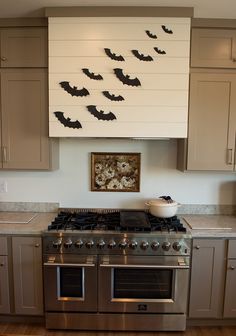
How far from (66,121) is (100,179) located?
733 mm

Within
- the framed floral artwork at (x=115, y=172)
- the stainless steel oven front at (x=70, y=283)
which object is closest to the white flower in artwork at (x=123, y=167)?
the framed floral artwork at (x=115, y=172)

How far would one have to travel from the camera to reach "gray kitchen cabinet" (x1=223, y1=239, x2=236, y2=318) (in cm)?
215

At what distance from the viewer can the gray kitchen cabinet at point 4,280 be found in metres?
2.15

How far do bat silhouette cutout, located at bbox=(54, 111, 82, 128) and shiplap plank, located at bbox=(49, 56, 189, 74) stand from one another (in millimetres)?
364

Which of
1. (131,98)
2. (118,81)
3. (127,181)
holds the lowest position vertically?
(127,181)

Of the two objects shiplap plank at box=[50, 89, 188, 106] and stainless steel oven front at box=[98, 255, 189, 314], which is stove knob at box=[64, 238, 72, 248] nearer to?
stainless steel oven front at box=[98, 255, 189, 314]

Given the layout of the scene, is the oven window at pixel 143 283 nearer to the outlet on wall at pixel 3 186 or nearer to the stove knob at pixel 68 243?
the stove knob at pixel 68 243

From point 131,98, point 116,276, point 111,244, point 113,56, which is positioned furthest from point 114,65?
point 116,276

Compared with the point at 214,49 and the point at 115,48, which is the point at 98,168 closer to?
the point at 115,48

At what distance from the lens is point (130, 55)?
2.16 metres

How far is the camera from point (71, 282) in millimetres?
2139

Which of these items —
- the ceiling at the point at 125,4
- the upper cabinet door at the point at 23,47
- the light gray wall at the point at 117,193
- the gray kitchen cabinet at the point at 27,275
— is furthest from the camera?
the light gray wall at the point at 117,193

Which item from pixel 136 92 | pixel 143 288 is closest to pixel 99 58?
pixel 136 92

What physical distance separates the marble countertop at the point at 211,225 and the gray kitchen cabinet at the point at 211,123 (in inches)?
20.0
